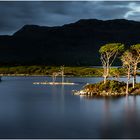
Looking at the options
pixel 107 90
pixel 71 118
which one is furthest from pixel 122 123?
pixel 107 90

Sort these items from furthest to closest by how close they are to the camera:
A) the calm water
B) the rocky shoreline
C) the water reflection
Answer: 1. the rocky shoreline
2. the calm water
3. the water reflection

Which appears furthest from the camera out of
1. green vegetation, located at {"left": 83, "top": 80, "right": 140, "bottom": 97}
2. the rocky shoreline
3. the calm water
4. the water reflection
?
green vegetation, located at {"left": 83, "top": 80, "right": 140, "bottom": 97}

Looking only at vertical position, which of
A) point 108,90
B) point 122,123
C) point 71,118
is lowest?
point 122,123

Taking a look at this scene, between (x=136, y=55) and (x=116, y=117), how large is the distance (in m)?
45.0

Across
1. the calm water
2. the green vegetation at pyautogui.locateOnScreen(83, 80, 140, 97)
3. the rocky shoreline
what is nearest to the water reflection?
the calm water

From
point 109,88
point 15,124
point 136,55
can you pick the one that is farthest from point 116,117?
point 136,55

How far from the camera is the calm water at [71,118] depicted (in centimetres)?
5267

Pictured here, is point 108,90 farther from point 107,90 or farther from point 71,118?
point 71,118

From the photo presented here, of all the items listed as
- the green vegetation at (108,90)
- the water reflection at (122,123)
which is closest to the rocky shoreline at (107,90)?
the green vegetation at (108,90)

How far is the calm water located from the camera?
173 ft

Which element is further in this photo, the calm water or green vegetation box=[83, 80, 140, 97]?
green vegetation box=[83, 80, 140, 97]

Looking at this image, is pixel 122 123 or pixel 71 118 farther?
pixel 71 118

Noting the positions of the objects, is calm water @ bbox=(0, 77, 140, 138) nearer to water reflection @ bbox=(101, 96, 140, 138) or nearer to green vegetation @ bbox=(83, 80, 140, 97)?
water reflection @ bbox=(101, 96, 140, 138)

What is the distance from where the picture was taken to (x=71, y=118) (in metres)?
65.2
